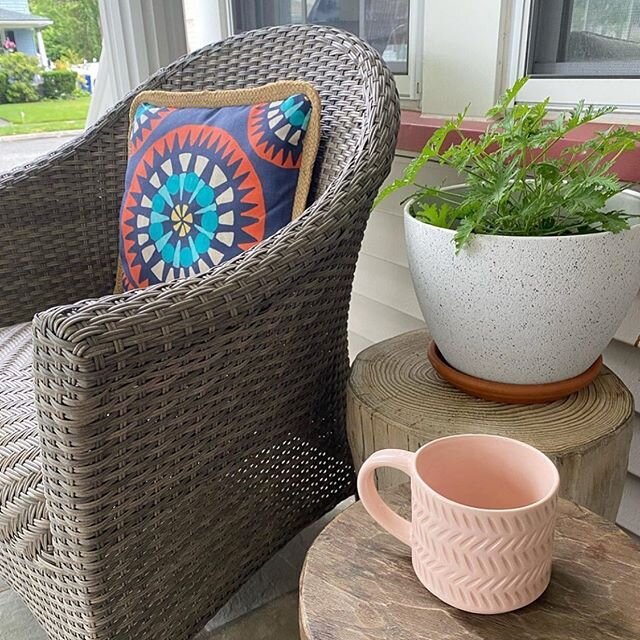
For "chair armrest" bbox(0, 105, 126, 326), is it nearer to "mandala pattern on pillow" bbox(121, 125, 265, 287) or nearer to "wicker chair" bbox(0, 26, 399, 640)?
"wicker chair" bbox(0, 26, 399, 640)

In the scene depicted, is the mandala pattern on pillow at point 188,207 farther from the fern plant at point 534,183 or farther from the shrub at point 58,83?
the shrub at point 58,83

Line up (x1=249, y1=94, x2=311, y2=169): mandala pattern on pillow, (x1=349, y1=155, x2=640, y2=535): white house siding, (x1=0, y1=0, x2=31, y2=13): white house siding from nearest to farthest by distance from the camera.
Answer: (x1=249, y1=94, x2=311, y2=169): mandala pattern on pillow, (x1=349, y1=155, x2=640, y2=535): white house siding, (x1=0, y1=0, x2=31, y2=13): white house siding

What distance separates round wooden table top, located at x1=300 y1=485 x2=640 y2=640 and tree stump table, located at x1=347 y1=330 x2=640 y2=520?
11cm

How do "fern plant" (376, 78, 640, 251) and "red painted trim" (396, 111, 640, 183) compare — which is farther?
"red painted trim" (396, 111, 640, 183)

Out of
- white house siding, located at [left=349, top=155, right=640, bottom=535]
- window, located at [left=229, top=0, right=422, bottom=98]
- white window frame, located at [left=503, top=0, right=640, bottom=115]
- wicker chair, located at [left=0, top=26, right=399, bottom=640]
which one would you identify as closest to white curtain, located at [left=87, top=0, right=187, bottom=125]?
window, located at [left=229, top=0, right=422, bottom=98]

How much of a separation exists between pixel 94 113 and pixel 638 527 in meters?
1.74

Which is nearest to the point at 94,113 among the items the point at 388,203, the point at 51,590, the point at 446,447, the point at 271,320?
the point at 388,203

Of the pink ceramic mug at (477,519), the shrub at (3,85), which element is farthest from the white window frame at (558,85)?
the shrub at (3,85)

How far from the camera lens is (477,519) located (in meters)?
0.52

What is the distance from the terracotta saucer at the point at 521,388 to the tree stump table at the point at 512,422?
0.01 metres

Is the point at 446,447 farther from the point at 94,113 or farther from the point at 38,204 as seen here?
the point at 94,113

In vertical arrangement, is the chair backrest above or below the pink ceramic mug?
above

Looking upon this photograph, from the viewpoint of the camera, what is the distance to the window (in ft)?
4.45

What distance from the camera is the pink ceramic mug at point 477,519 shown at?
0.52 m
